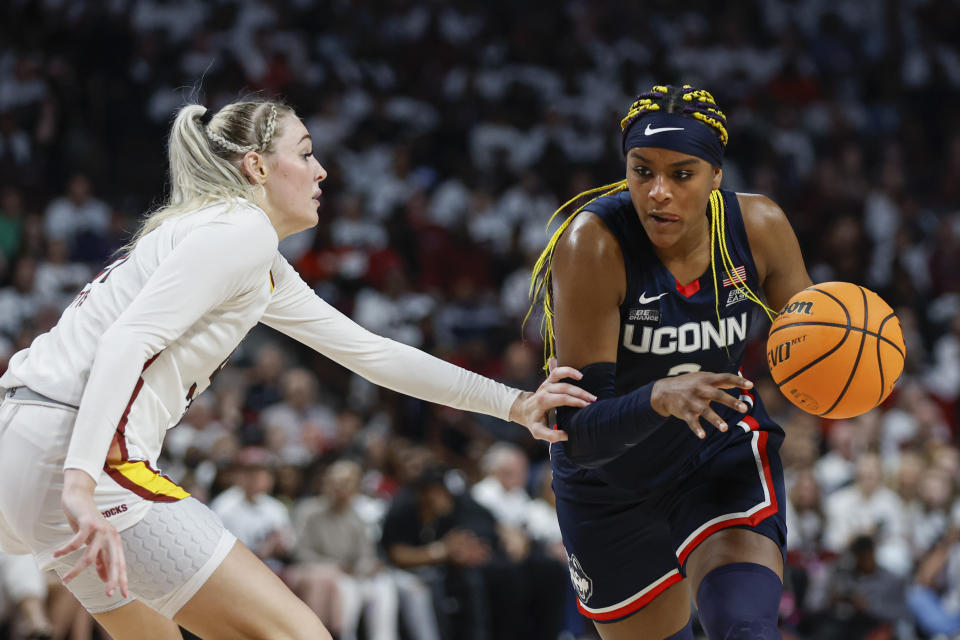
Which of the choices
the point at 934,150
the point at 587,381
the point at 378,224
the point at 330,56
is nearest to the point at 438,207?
the point at 378,224

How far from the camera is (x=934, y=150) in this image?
13984 mm

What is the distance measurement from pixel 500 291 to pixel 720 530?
7.95 meters

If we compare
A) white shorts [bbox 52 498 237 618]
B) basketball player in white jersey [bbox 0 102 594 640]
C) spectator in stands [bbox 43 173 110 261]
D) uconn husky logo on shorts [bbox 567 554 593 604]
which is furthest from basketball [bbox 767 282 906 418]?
spectator in stands [bbox 43 173 110 261]

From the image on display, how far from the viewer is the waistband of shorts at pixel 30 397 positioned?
9.91 ft

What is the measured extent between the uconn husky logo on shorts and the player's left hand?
0.58 m

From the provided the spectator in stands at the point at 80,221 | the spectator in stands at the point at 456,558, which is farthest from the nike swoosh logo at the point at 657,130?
the spectator in stands at the point at 80,221

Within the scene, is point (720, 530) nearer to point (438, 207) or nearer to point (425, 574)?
point (425, 574)

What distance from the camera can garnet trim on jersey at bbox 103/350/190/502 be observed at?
2988 mm

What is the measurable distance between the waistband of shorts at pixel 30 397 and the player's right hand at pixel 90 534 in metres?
0.27

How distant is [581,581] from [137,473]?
1.62 metres

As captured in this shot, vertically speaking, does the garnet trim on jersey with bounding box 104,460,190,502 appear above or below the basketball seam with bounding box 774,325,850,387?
below

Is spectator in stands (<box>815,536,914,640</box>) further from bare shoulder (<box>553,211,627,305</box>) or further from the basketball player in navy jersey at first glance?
bare shoulder (<box>553,211,627,305</box>)

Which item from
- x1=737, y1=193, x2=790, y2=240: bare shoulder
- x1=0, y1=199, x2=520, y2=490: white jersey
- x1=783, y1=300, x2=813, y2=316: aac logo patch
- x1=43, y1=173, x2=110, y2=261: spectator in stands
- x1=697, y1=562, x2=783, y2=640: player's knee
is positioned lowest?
x1=43, y1=173, x2=110, y2=261: spectator in stands

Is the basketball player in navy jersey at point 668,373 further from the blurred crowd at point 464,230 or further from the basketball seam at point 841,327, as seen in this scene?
the blurred crowd at point 464,230
